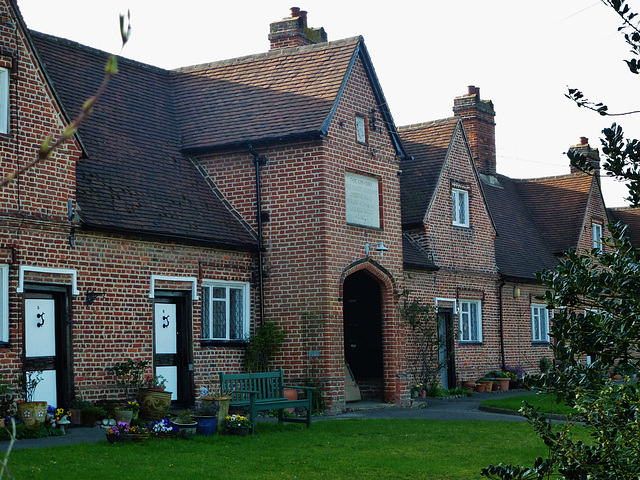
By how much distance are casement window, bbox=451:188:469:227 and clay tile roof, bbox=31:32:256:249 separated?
9.13 metres

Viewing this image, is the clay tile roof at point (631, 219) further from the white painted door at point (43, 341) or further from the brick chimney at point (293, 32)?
the white painted door at point (43, 341)

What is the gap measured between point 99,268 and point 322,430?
5.02 meters

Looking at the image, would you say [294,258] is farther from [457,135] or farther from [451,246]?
[457,135]

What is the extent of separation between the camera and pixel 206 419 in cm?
1466

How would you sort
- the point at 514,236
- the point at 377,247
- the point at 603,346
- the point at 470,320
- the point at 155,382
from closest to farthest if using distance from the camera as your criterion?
the point at 603,346 < the point at 155,382 < the point at 377,247 < the point at 470,320 < the point at 514,236

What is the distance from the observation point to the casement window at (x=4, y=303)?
580 inches

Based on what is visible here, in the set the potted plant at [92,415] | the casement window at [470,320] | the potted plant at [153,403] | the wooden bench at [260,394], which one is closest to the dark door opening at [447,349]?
the casement window at [470,320]

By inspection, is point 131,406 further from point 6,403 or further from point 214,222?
point 214,222

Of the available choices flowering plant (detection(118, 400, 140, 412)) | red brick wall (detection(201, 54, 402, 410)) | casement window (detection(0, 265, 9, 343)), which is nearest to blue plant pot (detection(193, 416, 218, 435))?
flowering plant (detection(118, 400, 140, 412))

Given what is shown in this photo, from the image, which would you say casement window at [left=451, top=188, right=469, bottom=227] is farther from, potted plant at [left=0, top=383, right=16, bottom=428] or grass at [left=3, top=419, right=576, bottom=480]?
potted plant at [left=0, top=383, right=16, bottom=428]

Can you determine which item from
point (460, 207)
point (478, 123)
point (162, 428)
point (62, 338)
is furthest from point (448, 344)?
point (162, 428)

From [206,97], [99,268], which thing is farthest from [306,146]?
[99,268]

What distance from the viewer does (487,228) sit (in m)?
28.8

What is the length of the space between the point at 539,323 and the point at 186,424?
2007cm
